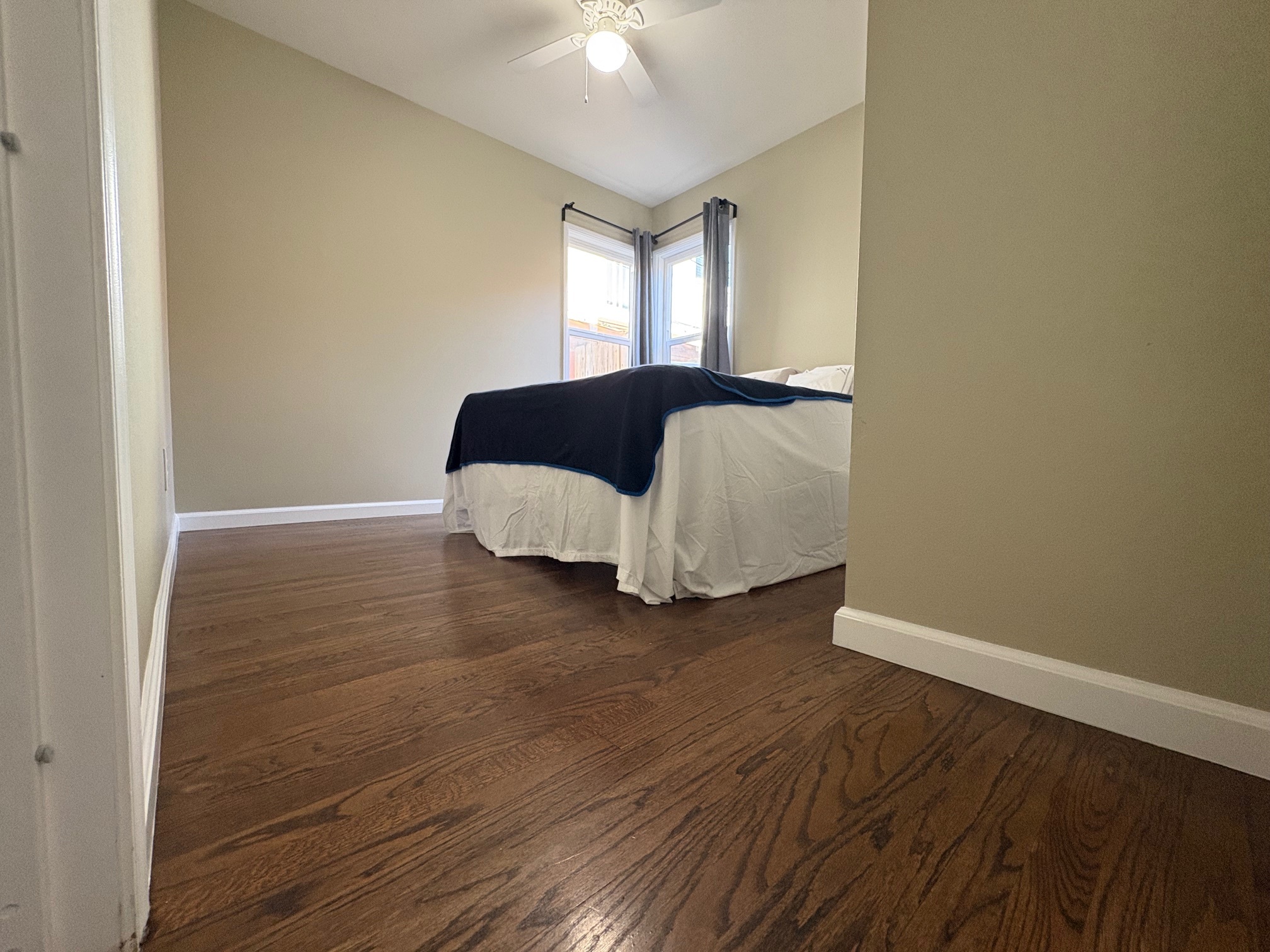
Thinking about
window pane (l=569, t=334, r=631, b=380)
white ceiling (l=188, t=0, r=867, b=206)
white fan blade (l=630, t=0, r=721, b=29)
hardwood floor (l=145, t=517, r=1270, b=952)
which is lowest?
hardwood floor (l=145, t=517, r=1270, b=952)

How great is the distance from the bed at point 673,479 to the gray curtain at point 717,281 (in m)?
2.02

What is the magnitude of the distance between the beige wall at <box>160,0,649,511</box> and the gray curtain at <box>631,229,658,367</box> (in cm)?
93

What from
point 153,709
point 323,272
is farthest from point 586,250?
point 153,709

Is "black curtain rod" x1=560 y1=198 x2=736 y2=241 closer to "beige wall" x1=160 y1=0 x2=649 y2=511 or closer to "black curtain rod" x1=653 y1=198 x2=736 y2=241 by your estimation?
"black curtain rod" x1=653 y1=198 x2=736 y2=241

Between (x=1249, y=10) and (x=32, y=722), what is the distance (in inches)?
66.1

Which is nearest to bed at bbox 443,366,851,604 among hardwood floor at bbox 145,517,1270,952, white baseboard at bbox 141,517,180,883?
hardwood floor at bbox 145,517,1270,952

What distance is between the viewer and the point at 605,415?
1.67 metres

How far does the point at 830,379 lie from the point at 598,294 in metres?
2.41

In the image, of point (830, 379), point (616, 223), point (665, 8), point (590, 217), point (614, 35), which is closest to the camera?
point (665, 8)

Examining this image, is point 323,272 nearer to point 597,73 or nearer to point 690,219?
point 597,73

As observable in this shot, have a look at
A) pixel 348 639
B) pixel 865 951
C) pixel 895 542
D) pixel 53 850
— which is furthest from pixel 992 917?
pixel 348 639

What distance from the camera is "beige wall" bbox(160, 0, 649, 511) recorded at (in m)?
2.62

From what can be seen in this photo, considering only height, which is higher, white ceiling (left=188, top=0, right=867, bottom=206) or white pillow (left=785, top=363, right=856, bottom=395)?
white ceiling (left=188, top=0, right=867, bottom=206)

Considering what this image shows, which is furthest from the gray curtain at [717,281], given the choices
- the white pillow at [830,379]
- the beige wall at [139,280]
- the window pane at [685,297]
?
the beige wall at [139,280]
